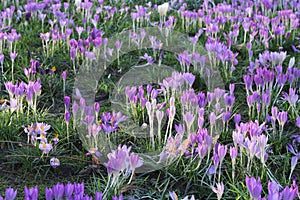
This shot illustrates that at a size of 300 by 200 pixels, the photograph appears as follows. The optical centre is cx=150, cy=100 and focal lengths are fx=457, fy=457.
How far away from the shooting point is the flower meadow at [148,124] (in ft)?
7.94

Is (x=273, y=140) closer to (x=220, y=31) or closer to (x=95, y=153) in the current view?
(x=95, y=153)

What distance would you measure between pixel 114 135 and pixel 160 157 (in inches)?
21.3

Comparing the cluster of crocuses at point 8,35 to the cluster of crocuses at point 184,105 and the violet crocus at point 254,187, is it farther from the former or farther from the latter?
the violet crocus at point 254,187

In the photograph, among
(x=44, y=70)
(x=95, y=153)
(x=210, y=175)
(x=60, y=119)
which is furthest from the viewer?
(x=44, y=70)

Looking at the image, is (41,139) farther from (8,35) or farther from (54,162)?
(8,35)

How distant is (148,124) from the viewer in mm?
3160

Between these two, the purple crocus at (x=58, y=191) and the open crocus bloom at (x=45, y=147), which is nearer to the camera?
the purple crocus at (x=58, y=191)

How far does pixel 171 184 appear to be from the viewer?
2549 mm

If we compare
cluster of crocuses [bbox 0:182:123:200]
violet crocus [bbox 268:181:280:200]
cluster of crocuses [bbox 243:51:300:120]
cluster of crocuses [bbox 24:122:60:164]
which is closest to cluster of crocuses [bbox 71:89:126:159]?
cluster of crocuses [bbox 24:122:60:164]

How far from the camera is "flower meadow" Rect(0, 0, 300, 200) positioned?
2421 mm

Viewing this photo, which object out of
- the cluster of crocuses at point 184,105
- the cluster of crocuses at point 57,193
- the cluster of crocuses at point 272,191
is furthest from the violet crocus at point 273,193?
the cluster of crocuses at point 184,105

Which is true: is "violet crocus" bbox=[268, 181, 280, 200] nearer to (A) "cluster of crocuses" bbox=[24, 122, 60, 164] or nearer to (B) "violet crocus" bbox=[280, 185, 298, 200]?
(B) "violet crocus" bbox=[280, 185, 298, 200]

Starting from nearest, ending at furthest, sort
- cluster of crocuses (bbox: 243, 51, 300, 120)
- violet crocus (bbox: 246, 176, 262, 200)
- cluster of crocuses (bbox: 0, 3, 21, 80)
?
violet crocus (bbox: 246, 176, 262, 200) < cluster of crocuses (bbox: 243, 51, 300, 120) < cluster of crocuses (bbox: 0, 3, 21, 80)

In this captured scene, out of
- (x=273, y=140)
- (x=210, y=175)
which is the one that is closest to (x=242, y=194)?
(x=210, y=175)
